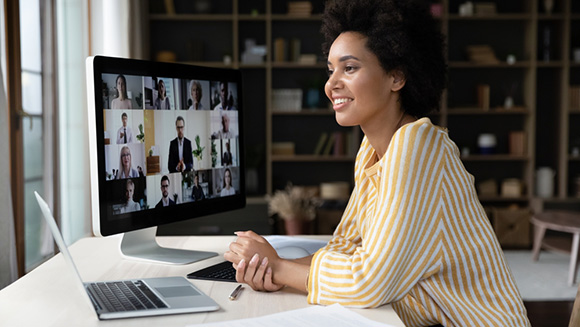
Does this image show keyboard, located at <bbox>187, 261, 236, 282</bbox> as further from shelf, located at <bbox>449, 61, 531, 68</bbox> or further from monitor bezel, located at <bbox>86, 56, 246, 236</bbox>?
shelf, located at <bbox>449, 61, 531, 68</bbox>

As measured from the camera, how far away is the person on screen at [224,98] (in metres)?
1.65

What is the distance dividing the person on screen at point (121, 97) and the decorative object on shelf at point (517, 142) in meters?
4.57

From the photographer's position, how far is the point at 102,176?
1.31 m

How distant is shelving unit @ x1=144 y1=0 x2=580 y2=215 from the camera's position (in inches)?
206

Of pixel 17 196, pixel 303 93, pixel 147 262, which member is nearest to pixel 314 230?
pixel 303 93

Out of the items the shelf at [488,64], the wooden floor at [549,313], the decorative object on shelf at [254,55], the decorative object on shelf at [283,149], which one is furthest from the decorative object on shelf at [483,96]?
the wooden floor at [549,313]

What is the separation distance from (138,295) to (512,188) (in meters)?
A: 4.71

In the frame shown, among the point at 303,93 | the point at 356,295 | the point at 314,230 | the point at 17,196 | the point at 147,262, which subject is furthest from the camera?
the point at 303,93

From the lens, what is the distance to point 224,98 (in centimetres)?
167

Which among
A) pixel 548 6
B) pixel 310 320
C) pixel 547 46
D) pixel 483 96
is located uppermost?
pixel 548 6

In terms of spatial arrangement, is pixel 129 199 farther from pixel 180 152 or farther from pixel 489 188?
pixel 489 188

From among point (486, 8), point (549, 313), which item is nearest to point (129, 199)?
point (549, 313)

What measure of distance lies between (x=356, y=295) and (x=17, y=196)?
2492mm

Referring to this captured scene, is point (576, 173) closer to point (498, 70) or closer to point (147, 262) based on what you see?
point (498, 70)
